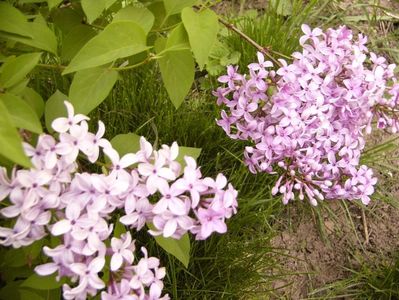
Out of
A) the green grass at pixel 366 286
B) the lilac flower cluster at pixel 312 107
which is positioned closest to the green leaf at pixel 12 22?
the lilac flower cluster at pixel 312 107

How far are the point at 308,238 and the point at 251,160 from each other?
0.61m

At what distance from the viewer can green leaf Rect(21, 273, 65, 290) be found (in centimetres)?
93

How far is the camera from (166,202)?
88cm

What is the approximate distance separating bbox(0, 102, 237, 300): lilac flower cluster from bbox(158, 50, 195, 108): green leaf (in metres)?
0.16

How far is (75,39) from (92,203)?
0.45m

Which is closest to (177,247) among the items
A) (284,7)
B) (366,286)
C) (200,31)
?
(200,31)

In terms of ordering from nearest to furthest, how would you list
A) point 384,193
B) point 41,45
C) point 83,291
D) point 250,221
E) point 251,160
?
1. point 83,291
2. point 41,45
3. point 251,160
4. point 250,221
5. point 384,193

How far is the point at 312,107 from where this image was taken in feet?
4.15

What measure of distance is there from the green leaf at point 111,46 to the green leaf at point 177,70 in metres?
0.10

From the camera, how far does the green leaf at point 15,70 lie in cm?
91

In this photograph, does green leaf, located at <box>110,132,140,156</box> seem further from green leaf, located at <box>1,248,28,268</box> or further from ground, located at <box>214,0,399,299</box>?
ground, located at <box>214,0,399,299</box>

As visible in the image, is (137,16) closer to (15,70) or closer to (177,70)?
(177,70)

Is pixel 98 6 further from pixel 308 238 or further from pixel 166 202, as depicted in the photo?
pixel 308 238

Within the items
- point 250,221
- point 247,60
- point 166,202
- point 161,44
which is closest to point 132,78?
point 247,60
